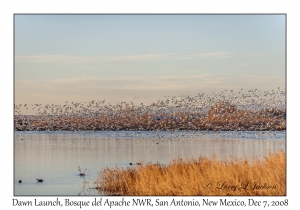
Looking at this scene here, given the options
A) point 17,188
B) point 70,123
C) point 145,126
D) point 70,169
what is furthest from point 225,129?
point 17,188

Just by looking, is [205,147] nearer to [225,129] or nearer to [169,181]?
[225,129]
